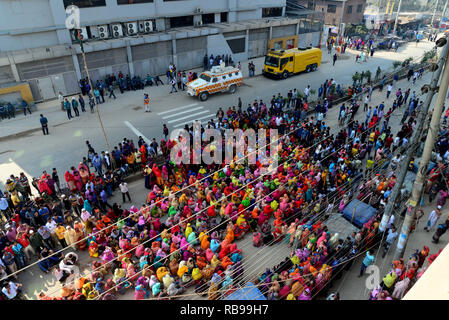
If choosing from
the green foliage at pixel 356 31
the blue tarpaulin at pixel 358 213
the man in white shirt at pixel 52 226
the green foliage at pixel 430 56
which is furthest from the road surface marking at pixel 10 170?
the green foliage at pixel 356 31

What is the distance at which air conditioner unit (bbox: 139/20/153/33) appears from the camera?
28.7m

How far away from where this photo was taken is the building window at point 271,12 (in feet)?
122

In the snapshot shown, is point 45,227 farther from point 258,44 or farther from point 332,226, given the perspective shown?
point 258,44

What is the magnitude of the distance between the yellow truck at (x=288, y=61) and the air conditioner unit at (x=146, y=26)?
35.9ft

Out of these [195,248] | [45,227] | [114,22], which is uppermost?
[114,22]

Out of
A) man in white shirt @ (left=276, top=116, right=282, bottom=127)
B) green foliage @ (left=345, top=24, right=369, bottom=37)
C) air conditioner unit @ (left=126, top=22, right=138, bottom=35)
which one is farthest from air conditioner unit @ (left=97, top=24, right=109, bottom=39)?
green foliage @ (left=345, top=24, right=369, bottom=37)

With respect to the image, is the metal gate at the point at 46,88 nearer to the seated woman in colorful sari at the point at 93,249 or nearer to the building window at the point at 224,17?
the seated woman in colorful sari at the point at 93,249

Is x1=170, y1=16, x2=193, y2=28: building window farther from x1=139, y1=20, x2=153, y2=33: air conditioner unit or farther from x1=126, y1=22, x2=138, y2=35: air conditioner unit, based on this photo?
x1=126, y1=22, x2=138, y2=35: air conditioner unit

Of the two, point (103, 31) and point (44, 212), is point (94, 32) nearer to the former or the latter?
point (103, 31)

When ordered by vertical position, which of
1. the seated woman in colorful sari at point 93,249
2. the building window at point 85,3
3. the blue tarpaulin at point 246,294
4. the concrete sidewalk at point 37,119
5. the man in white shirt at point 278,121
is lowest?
the seated woman in colorful sari at point 93,249

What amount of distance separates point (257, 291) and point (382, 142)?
34.8 feet

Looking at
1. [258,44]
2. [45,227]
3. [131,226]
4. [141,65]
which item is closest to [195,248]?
[131,226]

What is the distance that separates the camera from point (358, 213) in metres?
12.1
